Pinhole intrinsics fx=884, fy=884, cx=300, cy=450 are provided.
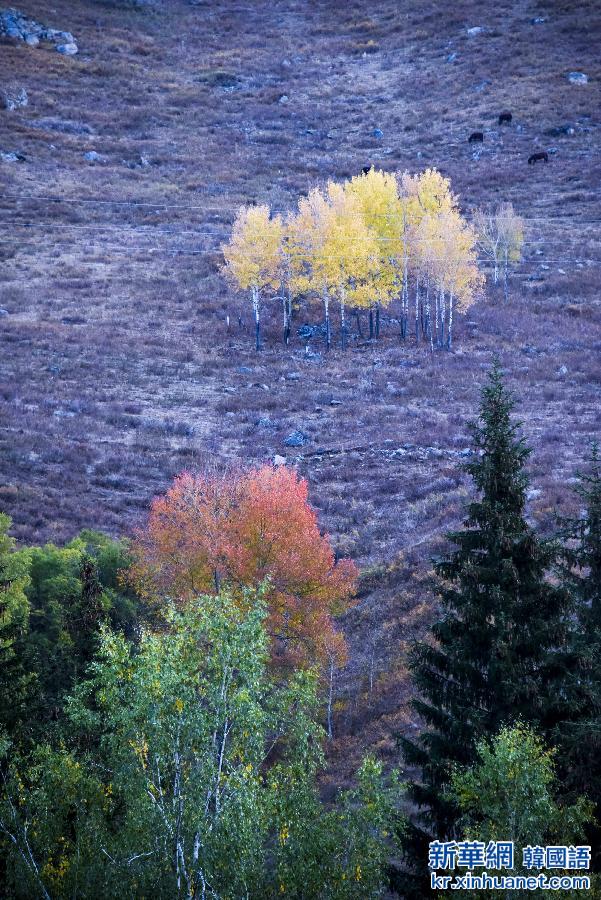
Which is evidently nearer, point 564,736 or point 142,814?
point 142,814

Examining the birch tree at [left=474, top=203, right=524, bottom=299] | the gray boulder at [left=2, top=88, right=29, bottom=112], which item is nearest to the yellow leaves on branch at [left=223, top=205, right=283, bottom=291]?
the birch tree at [left=474, top=203, right=524, bottom=299]

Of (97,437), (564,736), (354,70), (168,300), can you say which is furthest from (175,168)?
(564,736)

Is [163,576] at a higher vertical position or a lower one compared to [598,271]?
lower

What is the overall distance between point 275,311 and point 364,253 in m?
10.0

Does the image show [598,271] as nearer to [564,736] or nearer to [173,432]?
[173,432]

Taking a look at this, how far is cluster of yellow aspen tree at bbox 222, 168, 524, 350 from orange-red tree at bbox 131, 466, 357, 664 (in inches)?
1425

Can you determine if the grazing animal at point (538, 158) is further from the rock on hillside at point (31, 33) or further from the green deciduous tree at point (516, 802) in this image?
the green deciduous tree at point (516, 802)

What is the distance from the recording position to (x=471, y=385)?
55531 mm

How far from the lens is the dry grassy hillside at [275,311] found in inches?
1642

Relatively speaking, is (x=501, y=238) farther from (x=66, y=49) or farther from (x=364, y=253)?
(x=66, y=49)

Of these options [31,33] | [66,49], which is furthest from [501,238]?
[31,33]

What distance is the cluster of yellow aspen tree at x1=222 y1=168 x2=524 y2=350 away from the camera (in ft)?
209

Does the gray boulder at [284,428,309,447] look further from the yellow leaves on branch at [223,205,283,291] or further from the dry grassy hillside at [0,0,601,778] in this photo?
the yellow leaves on branch at [223,205,283,291]

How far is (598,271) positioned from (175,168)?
49.6 metres
